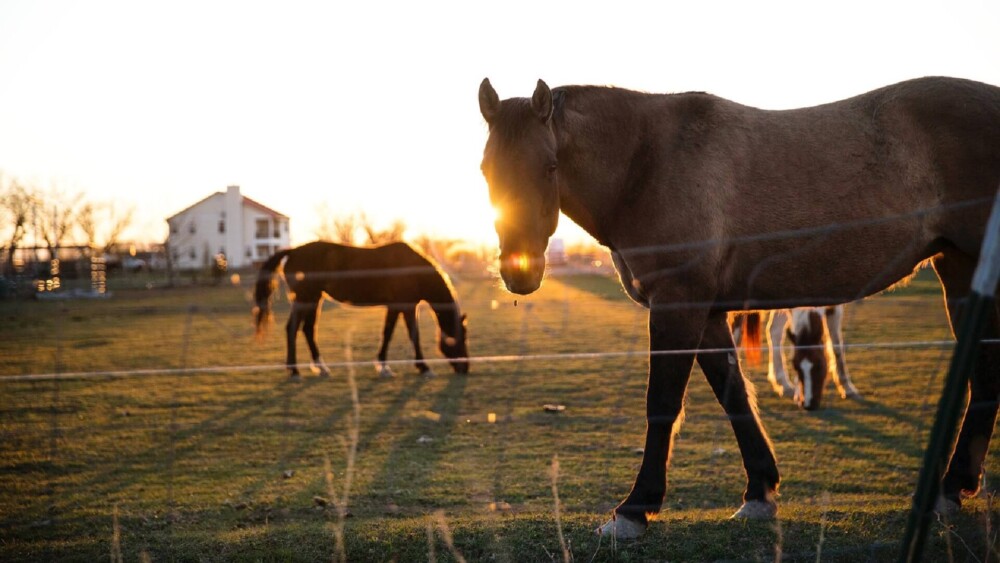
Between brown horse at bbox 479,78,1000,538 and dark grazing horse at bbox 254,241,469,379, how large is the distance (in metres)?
8.11

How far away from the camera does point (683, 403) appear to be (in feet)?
10.4

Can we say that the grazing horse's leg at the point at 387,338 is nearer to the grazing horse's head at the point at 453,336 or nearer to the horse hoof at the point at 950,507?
the grazing horse's head at the point at 453,336

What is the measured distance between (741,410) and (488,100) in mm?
1747

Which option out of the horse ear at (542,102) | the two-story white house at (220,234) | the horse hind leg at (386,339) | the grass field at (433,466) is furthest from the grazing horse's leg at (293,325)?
the two-story white house at (220,234)

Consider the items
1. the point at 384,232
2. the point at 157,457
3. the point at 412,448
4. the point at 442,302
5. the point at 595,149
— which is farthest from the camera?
the point at 384,232

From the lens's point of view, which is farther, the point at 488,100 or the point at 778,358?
the point at 778,358

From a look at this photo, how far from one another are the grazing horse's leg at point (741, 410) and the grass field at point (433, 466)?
22 cm

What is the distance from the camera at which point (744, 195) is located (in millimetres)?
3006

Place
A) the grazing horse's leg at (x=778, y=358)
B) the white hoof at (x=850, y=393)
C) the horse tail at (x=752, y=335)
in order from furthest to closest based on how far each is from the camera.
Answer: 1. the grazing horse's leg at (x=778, y=358)
2. the white hoof at (x=850, y=393)
3. the horse tail at (x=752, y=335)

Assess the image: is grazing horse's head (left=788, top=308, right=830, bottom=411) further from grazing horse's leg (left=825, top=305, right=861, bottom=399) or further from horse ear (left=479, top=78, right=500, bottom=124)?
horse ear (left=479, top=78, right=500, bottom=124)

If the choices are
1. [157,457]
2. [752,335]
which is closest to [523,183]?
[752,335]


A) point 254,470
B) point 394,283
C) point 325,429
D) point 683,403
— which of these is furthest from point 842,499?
point 394,283

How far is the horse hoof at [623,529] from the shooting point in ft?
9.64

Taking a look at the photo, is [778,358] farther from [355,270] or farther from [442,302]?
[355,270]
